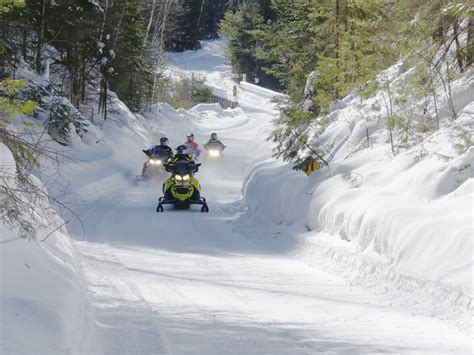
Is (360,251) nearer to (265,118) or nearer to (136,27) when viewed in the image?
(136,27)

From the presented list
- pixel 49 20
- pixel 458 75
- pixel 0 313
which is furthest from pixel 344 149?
pixel 49 20

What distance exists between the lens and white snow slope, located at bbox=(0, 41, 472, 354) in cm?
587

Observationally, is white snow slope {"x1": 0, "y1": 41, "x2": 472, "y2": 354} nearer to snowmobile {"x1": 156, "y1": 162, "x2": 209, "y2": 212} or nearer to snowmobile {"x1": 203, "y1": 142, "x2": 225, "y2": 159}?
snowmobile {"x1": 156, "y1": 162, "x2": 209, "y2": 212}

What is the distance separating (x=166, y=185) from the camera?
16.1 meters

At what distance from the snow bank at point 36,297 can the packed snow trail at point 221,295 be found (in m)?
0.41

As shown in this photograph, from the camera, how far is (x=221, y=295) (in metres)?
7.71

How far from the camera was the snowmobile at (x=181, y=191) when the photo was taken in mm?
15633

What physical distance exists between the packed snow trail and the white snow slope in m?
0.02

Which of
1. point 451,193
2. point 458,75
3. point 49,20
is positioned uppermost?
point 49,20

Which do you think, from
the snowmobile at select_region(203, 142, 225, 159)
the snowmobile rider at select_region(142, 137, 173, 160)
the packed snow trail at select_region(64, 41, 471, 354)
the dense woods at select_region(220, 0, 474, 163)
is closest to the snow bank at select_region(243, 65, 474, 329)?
the packed snow trail at select_region(64, 41, 471, 354)

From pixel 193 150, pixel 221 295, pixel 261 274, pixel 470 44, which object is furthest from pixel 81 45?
pixel 221 295

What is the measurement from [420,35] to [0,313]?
34.1 ft

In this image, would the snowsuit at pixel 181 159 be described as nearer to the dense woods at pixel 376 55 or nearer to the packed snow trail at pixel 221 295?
the packed snow trail at pixel 221 295

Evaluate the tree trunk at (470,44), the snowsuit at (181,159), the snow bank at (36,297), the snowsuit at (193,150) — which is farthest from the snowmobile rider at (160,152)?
the snow bank at (36,297)
